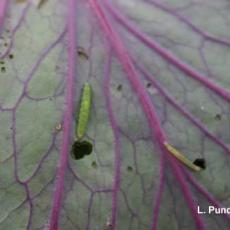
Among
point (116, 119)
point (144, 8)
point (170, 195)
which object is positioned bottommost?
point (170, 195)

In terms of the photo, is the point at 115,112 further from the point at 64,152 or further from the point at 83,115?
the point at 64,152

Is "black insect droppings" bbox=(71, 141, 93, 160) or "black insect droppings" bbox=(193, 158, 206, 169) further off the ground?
"black insect droppings" bbox=(71, 141, 93, 160)

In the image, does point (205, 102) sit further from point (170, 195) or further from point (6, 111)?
point (6, 111)

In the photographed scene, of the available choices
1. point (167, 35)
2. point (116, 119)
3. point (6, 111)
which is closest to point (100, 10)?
point (167, 35)

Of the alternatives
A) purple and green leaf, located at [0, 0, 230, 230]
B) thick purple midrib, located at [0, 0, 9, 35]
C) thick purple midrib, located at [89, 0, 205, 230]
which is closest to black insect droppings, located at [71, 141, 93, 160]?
purple and green leaf, located at [0, 0, 230, 230]

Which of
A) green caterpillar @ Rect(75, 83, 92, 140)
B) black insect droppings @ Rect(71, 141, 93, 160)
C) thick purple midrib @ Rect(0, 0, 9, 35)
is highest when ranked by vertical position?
thick purple midrib @ Rect(0, 0, 9, 35)

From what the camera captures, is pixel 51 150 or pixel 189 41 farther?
pixel 189 41

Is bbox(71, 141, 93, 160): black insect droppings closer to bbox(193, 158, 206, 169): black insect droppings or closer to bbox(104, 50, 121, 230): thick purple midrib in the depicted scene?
bbox(104, 50, 121, 230): thick purple midrib

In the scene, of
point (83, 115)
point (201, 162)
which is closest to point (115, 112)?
point (83, 115)
